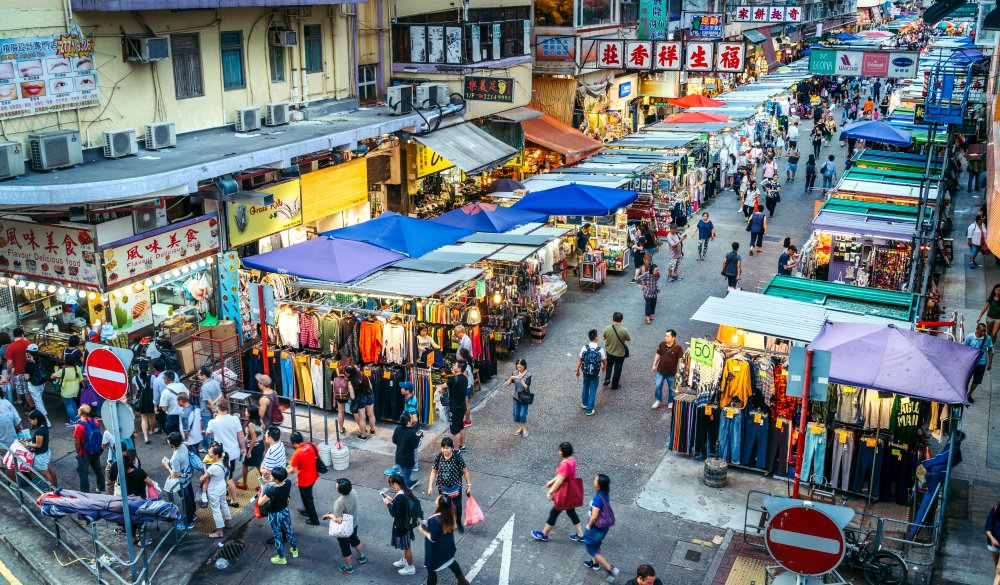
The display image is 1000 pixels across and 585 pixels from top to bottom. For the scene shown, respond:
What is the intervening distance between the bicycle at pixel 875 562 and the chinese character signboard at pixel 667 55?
18630 millimetres

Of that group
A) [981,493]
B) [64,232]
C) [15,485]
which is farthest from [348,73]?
[981,493]

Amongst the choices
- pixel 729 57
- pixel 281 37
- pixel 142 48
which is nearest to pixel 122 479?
pixel 142 48

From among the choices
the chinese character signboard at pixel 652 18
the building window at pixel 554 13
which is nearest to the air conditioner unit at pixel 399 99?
the building window at pixel 554 13

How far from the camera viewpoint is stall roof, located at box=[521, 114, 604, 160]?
31.4 m

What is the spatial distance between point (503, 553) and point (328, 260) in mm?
7588

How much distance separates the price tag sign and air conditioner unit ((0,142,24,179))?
11263mm

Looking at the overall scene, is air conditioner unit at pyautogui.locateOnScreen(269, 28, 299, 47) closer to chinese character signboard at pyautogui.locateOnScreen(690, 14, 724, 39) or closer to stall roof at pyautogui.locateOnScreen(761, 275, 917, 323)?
stall roof at pyautogui.locateOnScreen(761, 275, 917, 323)

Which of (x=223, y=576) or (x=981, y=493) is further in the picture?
(x=981, y=493)

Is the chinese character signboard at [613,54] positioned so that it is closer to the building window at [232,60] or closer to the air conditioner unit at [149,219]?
the building window at [232,60]

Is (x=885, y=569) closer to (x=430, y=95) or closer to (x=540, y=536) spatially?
(x=540, y=536)

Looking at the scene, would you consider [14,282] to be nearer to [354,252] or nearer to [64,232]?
[64,232]

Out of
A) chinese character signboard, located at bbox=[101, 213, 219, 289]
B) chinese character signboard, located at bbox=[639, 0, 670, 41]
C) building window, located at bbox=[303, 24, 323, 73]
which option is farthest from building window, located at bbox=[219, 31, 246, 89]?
chinese character signboard, located at bbox=[639, 0, 670, 41]

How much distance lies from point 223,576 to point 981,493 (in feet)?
33.9

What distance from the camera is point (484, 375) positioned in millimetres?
17250
